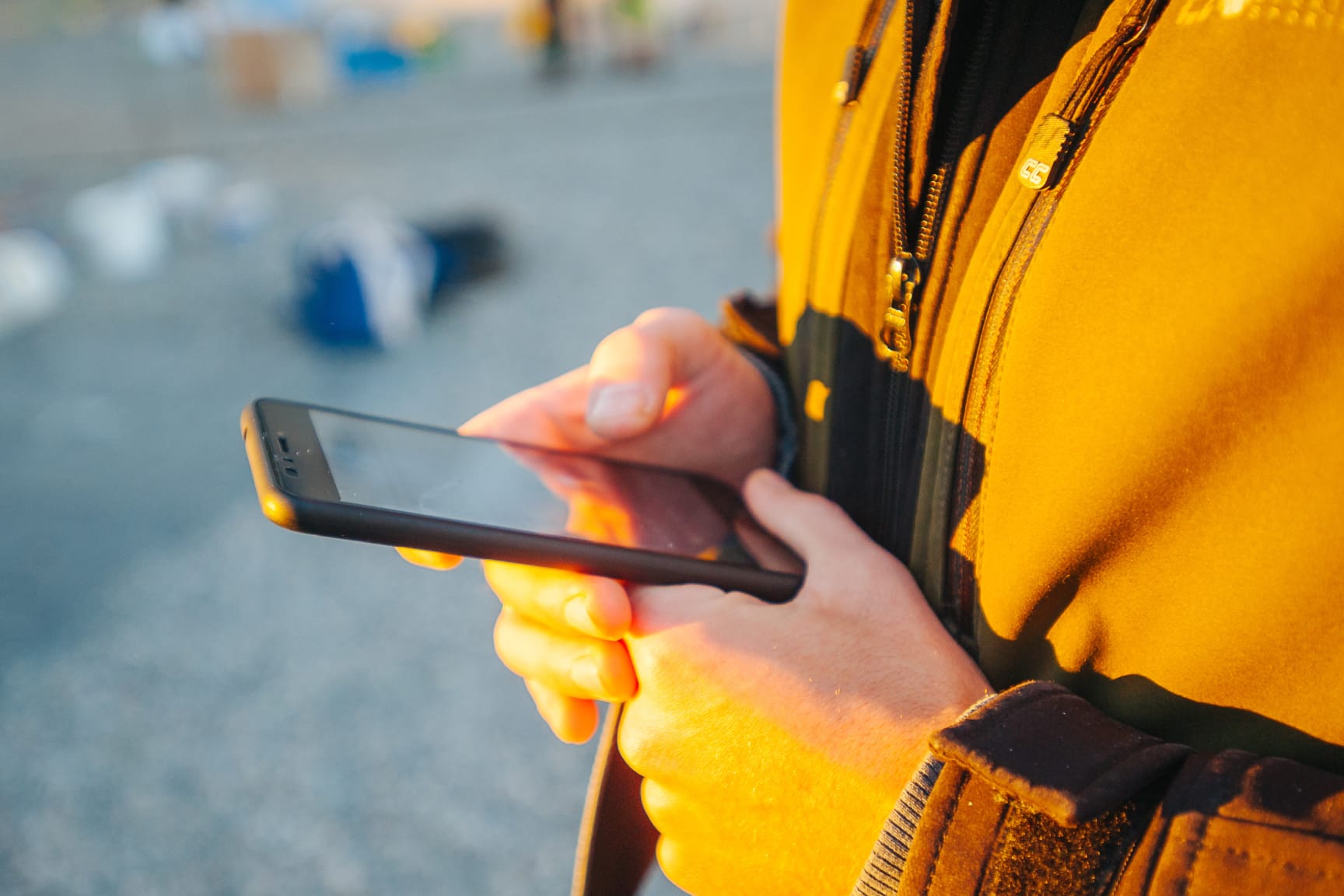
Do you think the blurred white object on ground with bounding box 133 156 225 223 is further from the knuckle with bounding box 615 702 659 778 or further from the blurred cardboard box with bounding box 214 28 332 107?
the knuckle with bounding box 615 702 659 778

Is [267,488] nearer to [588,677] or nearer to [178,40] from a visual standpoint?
[588,677]

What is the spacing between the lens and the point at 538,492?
35.9 inches

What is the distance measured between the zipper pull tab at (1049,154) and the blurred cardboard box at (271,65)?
743cm

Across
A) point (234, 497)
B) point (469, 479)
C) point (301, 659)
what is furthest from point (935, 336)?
point (234, 497)

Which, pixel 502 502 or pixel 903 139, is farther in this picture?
pixel 502 502

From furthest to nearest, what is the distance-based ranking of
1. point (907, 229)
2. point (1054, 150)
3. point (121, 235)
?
1. point (121, 235)
2. point (907, 229)
3. point (1054, 150)

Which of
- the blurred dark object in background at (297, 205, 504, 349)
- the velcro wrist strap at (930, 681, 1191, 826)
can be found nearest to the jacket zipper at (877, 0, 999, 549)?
the velcro wrist strap at (930, 681, 1191, 826)

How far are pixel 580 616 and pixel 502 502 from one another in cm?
22

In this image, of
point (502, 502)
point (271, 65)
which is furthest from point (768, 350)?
point (271, 65)

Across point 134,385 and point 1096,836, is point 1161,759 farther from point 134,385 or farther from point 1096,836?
point 134,385

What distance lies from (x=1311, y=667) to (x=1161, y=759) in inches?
3.7

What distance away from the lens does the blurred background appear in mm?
1669

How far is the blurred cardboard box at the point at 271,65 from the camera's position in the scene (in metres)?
6.77

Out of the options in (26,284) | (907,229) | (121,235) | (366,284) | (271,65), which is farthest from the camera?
(271,65)
